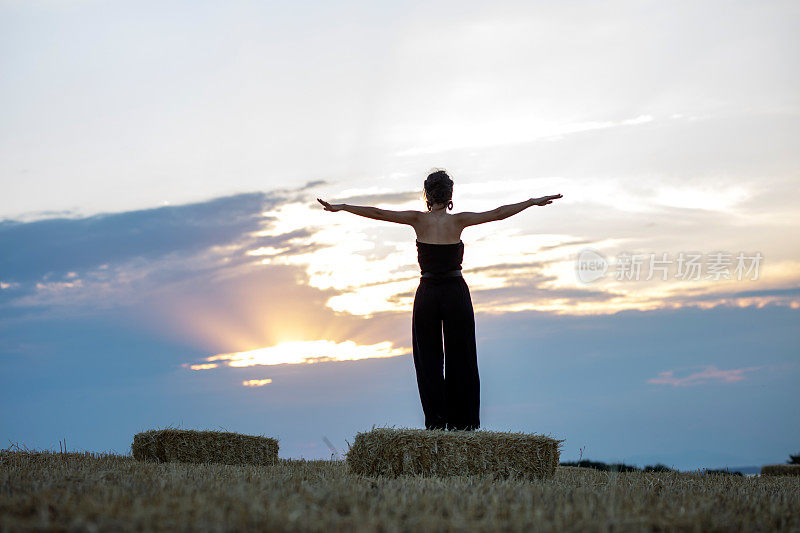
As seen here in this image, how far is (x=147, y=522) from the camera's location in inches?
134

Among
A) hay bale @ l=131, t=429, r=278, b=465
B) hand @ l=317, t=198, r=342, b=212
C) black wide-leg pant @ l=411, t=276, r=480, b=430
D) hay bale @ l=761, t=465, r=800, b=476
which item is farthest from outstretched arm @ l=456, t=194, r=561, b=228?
hay bale @ l=761, t=465, r=800, b=476

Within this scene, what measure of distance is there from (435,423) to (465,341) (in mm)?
988

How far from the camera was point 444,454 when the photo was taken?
6871 mm

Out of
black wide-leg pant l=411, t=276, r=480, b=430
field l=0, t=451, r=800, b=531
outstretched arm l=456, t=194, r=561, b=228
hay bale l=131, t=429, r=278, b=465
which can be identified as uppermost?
outstretched arm l=456, t=194, r=561, b=228

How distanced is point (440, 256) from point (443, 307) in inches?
22.7

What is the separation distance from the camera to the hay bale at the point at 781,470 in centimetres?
1284

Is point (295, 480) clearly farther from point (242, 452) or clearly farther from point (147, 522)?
point (242, 452)

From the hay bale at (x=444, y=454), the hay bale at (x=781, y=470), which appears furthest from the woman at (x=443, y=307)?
the hay bale at (x=781, y=470)

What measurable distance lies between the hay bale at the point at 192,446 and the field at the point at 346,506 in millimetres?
4554

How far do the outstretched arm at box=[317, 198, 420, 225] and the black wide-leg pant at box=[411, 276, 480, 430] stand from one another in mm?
720

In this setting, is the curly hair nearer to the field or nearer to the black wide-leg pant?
the black wide-leg pant

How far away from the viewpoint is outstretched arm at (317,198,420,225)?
8227mm

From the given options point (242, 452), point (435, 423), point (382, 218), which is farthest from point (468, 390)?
point (242, 452)

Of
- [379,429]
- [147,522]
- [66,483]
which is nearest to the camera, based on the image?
[147,522]
